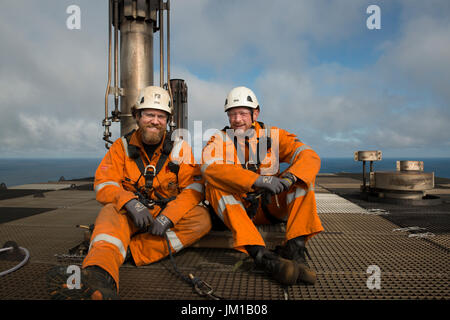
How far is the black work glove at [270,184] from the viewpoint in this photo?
6.89 feet

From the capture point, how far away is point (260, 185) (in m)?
2.12

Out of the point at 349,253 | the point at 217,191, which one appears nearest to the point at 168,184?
the point at 217,191

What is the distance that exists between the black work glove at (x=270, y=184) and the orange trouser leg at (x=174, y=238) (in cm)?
58

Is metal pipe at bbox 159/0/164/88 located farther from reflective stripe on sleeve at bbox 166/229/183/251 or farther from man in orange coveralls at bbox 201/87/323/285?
reflective stripe on sleeve at bbox 166/229/183/251

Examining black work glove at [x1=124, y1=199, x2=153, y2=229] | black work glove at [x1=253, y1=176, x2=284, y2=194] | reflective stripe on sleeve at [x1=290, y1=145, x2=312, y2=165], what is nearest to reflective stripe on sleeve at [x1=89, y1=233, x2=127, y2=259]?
black work glove at [x1=124, y1=199, x2=153, y2=229]

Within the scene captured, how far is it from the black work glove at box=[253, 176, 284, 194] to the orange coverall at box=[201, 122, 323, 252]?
49 millimetres

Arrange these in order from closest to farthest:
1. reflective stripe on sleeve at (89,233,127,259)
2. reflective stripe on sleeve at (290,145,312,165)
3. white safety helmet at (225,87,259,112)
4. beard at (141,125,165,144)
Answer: reflective stripe on sleeve at (89,233,127,259) → reflective stripe on sleeve at (290,145,312,165) → beard at (141,125,165,144) → white safety helmet at (225,87,259,112)

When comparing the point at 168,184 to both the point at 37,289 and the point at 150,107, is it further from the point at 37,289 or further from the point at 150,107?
the point at 37,289

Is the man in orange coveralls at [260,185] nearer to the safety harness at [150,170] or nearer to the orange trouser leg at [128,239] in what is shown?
the orange trouser leg at [128,239]

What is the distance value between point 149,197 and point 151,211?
141mm

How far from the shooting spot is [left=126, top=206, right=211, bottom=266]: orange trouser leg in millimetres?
2170

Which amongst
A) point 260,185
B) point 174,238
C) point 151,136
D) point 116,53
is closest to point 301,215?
point 260,185
